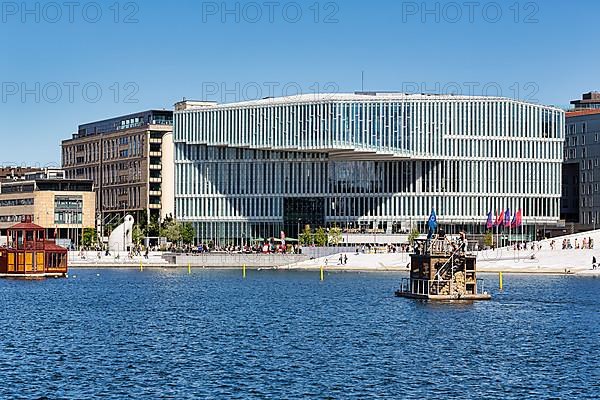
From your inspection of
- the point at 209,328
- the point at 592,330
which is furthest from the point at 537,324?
the point at 209,328

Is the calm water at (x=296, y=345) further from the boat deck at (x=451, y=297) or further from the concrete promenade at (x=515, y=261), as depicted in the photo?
the concrete promenade at (x=515, y=261)

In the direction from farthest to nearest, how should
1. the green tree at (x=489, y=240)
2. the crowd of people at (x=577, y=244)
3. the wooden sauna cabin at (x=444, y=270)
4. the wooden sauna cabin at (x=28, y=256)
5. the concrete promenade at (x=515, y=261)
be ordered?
the green tree at (x=489, y=240)
the crowd of people at (x=577, y=244)
the concrete promenade at (x=515, y=261)
the wooden sauna cabin at (x=28, y=256)
the wooden sauna cabin at (x=444, y=270)

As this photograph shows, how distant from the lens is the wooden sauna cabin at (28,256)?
149 metres

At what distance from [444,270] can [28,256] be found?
66665 mm

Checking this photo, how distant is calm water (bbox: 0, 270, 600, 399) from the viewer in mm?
57375

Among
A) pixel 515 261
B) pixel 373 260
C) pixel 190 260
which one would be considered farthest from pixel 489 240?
pixel 190 260

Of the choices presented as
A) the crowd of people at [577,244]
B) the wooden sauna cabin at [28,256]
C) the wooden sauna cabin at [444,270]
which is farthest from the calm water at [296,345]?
the crowd of people at [577,244]

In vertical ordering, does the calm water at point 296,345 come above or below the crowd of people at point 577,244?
below

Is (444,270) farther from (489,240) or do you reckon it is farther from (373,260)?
(489,240)

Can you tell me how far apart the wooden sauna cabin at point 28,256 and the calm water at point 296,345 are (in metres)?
29.3

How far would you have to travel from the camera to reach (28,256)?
151 metres

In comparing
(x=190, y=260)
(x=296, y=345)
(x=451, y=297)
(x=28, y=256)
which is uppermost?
(x=28, y=256)

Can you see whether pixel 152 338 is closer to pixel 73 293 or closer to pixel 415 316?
pixel 415 316

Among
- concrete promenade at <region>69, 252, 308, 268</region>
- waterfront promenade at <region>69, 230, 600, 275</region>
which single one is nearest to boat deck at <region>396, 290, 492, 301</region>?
waterfront promenade at <region>69, 230, 600, 275</region>
